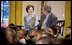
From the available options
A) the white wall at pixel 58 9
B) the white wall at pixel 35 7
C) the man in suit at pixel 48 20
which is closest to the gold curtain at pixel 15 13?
the white wall at pixel 35 7

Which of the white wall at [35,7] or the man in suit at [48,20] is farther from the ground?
the white wall at [35,7]

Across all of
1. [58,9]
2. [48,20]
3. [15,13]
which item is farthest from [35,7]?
[48,20]

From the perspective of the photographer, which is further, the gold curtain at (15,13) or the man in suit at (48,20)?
the gold curtain at (15,13)

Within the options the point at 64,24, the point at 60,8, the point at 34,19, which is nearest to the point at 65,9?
the point at 60,8

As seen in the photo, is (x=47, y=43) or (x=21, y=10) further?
(x=21, y=10)

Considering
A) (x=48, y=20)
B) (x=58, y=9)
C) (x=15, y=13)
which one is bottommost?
(x=48, y=20)

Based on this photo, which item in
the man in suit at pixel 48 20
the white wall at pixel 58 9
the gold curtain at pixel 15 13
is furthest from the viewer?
the white wall at pixel 58 9

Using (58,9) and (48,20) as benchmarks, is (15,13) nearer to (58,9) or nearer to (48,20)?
(58,9)

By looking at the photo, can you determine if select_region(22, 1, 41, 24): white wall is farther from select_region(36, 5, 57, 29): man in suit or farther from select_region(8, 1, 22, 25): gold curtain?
select_region(36, 5, 57, 29): man in suit

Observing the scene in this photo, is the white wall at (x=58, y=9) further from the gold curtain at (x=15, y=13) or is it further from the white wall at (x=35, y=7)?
the gold curtain at (x=15, y=13)

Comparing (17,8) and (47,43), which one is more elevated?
(17,8)

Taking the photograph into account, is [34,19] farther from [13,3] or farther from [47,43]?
[13,3]

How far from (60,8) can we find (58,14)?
0.91 feet

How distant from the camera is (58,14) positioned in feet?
27.1
